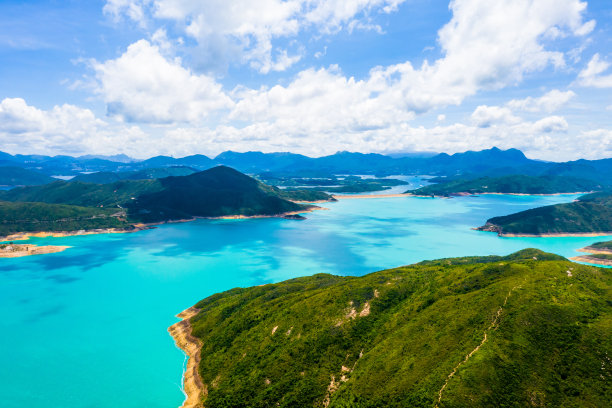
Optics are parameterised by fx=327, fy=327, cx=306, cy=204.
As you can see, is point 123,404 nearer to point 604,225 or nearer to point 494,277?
point 494,277

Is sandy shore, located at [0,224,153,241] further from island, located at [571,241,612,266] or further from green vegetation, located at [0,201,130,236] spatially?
island, located at [571,241,612,266]

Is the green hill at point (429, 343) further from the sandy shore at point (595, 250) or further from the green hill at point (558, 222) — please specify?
the green hill at point (558, 222)

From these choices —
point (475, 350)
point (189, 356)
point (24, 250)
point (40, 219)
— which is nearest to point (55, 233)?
point (40, 219)

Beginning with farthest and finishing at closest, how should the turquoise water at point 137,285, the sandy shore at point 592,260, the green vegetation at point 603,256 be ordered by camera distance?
the green vegetation at point 603,256 → the sandy shore at point 592,260 → the turquoise water at point 137,285

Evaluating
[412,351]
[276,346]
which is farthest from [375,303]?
[276,346]

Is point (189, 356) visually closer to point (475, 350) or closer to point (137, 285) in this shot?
point (475, 350)

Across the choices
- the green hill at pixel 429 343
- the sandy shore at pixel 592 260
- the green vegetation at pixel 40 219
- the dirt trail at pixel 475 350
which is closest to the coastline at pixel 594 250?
the sandy shore at pixel 592 260
